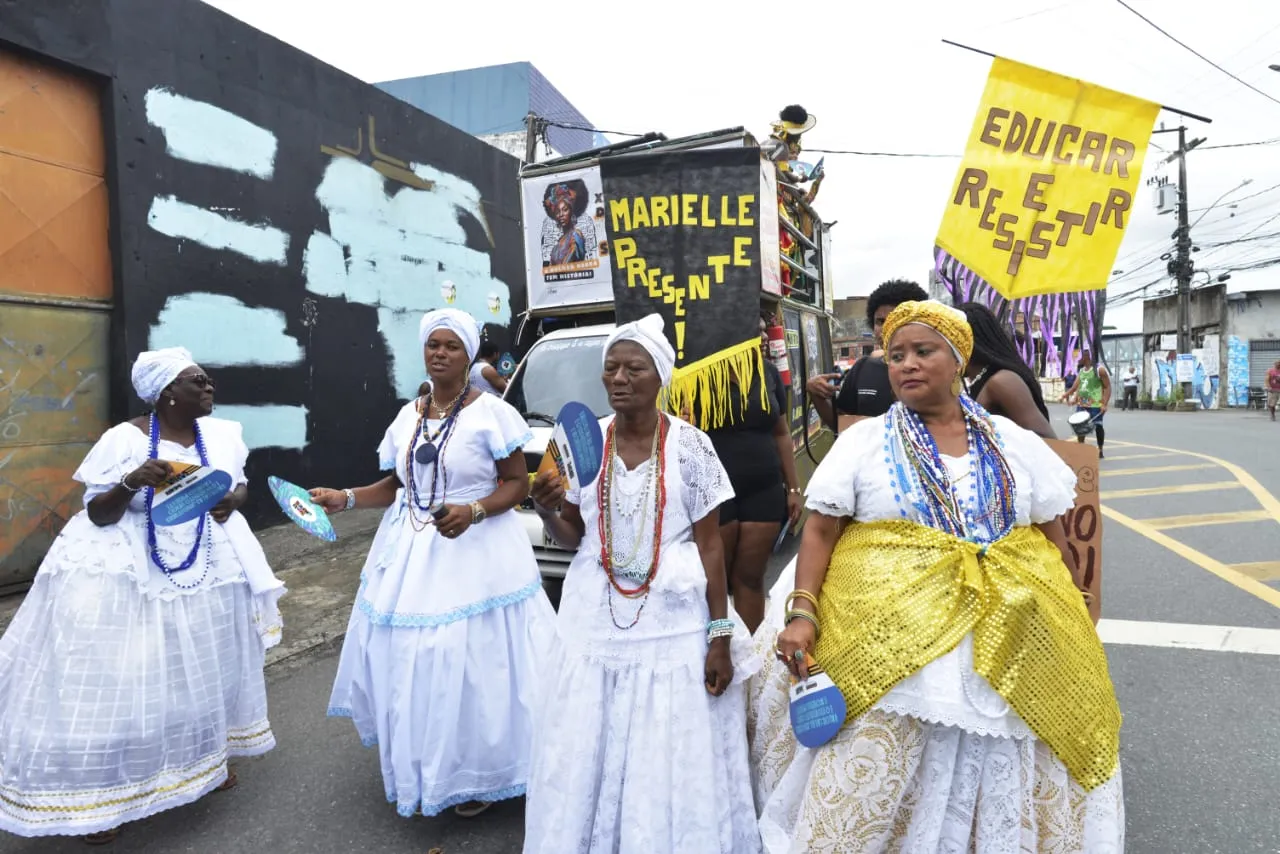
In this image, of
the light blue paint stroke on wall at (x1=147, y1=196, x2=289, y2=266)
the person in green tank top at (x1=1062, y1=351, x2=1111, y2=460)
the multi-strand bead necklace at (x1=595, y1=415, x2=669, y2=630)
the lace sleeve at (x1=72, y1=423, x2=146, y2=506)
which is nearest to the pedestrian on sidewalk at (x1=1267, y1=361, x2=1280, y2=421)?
the person in green tank top at (x1=1062, y1=351, x2=1111, y2=460)

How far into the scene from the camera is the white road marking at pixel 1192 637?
4.34 m

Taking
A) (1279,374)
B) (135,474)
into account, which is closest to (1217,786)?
(135,474)

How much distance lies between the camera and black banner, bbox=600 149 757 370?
3.79 metres

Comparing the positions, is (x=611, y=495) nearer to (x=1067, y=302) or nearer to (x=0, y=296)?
(x=1067, y=302)

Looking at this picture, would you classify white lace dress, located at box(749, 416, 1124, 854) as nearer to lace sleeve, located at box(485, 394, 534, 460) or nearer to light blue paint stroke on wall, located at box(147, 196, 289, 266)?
lace sleeve, located at box(485, 394, 534, 460)

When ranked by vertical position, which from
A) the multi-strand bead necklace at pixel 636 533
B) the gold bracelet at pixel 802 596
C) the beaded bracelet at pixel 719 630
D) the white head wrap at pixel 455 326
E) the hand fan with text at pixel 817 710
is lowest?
the hand fan with text at pixel 817 710

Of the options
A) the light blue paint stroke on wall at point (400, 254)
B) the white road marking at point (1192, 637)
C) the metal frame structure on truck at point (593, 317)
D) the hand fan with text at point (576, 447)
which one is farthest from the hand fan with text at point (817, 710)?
the light blue paint stroke on wall at point (400, 254)

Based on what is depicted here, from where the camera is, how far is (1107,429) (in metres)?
18.2

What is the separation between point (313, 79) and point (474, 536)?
7.51 meters

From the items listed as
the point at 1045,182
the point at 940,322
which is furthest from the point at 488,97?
the point at 940,322

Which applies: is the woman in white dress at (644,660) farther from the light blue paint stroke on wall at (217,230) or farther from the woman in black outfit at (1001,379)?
the light blue paint stroke on wall at (217,230)

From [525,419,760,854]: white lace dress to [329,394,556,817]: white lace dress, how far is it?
582 millimetres

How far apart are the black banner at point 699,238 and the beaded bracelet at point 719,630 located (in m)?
1.74

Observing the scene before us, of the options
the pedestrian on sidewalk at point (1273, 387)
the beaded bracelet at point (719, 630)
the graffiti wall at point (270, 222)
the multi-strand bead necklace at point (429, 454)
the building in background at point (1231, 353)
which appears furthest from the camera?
the building in background at point (1231, 353)
